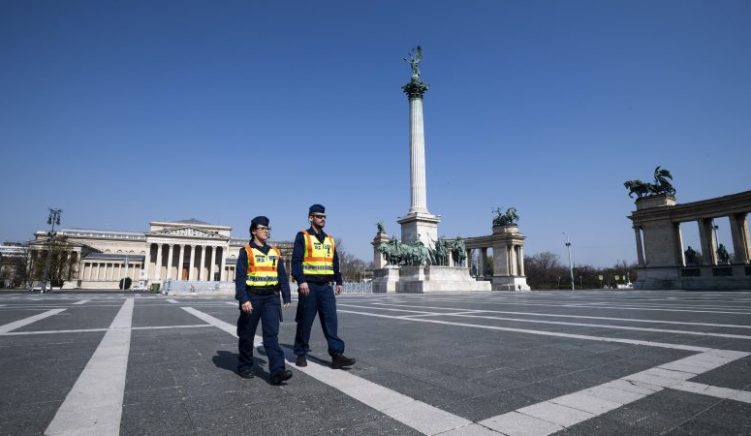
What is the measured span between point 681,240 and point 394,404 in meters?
58.4

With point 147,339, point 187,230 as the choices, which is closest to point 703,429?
point 147,339

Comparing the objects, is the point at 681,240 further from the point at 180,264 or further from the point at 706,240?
the point at 180,264

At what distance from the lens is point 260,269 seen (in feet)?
16.6

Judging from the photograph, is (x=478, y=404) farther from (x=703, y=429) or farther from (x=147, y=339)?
(x=147, y=339)

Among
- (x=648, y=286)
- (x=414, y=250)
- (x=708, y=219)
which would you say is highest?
(x=708, y=219)

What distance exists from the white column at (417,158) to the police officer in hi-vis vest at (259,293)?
3516 centimetres

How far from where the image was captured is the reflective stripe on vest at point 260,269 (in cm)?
502

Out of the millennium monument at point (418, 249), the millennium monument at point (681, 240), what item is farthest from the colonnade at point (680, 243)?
the millennium monument at point (418, 249)

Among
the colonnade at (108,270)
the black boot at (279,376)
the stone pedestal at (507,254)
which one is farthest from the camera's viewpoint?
the colonnade at (108,270)

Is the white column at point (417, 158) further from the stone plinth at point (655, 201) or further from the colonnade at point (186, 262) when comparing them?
the colonnade at point (186, 262)

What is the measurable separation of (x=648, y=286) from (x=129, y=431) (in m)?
56.4

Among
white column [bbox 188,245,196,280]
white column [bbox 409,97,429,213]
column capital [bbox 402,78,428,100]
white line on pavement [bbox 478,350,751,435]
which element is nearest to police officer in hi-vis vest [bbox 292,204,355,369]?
white line on pavement [bbox 478,350,751,435]

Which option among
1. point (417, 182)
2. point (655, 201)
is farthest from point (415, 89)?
point (655, 201)

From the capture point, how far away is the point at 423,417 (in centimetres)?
325
